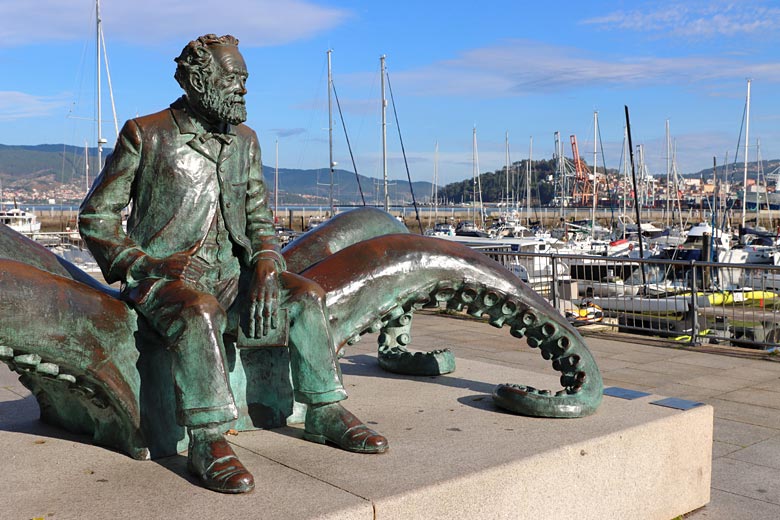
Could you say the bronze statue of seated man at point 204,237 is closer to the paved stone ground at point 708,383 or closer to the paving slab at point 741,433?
the paved stone ground at point 708,383

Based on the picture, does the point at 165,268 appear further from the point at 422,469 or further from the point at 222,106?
the point at 422,469

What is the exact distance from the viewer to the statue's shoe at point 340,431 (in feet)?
13.4

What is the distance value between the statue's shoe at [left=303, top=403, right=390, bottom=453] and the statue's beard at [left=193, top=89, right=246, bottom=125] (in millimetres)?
1470

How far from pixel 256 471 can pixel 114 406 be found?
76 cm

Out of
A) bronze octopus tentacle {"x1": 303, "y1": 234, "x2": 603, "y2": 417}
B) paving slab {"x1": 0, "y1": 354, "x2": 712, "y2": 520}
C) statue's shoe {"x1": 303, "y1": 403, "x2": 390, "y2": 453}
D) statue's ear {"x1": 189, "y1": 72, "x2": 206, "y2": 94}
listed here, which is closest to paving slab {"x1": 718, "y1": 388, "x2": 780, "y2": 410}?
paving slab {"x1": 0, "y1": 354, "x2": 712, "y2": 520}

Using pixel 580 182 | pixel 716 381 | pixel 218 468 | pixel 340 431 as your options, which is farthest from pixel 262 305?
pixel 580 182

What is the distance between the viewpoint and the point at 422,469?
152 inches

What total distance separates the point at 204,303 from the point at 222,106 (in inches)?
39.8

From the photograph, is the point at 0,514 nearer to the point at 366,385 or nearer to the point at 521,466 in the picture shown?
the point at 521,466

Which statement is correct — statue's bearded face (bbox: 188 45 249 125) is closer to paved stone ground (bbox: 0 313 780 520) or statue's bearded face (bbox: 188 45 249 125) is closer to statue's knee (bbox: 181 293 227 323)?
statue's knee (bbox: 181 293 227 323)

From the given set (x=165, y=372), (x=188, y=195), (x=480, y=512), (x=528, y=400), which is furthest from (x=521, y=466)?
(x=188, y=195)

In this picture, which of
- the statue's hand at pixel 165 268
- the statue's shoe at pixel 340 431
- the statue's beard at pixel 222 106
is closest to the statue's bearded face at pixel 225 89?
the statue's beard at pixel 222 106

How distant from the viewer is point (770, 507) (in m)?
4.98

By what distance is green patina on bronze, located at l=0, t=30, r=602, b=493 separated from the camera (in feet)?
12.4
